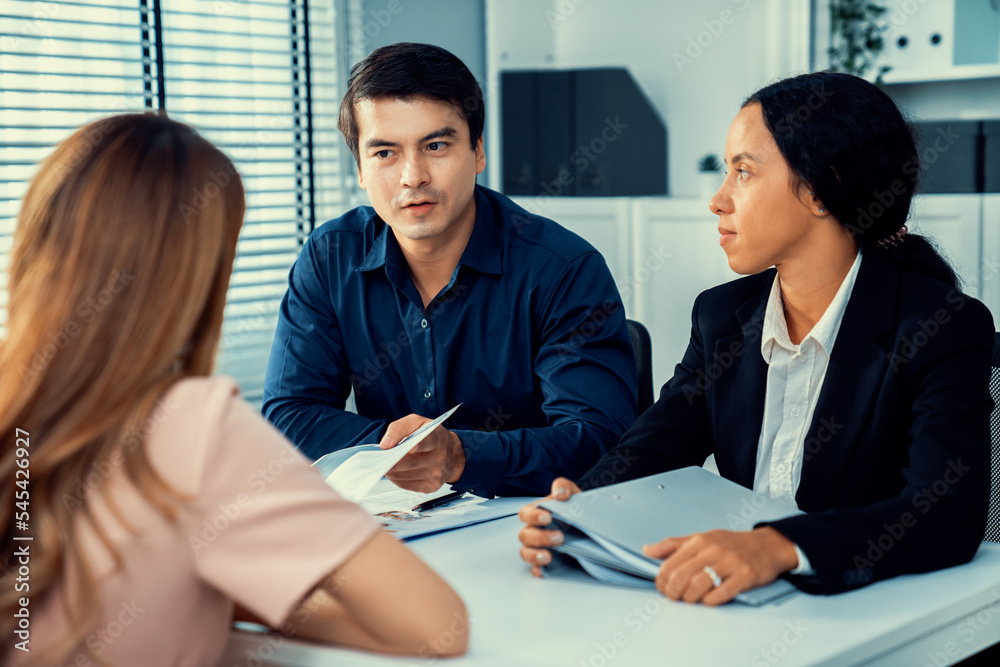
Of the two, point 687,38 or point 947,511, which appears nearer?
point 947,511

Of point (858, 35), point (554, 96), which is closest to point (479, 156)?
point (554, 96)

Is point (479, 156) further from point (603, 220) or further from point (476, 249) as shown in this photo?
point (603, 220)

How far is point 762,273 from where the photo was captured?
149 centimetres

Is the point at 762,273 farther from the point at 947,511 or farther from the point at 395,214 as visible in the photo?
the point at 395,214

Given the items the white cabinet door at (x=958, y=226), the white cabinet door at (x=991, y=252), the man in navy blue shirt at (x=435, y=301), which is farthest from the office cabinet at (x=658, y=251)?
the man in navy blue shirt at (x=435, y=301)

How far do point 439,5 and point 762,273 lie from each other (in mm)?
2446

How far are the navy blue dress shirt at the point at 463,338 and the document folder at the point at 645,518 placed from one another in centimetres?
46

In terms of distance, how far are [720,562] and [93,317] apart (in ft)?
2.03

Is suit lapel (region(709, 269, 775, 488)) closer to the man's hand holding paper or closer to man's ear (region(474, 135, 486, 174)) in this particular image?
the man's hand holding paper

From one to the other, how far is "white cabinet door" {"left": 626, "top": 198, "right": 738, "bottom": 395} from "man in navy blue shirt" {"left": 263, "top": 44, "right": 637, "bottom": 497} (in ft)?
5.02

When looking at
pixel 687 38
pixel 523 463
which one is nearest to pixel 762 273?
pixel 523 463

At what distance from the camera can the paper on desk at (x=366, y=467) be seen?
1.16 meters

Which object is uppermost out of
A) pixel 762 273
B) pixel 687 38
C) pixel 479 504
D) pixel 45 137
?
pixel 687 38

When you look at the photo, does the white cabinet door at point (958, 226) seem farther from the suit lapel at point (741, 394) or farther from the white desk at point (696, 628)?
the white desk at point (696, 628)
